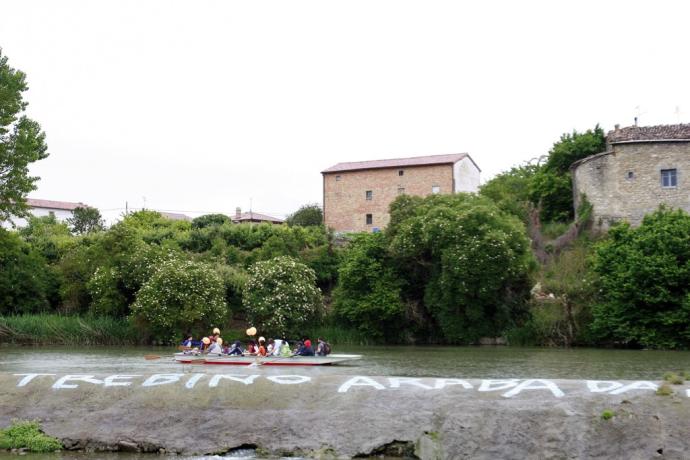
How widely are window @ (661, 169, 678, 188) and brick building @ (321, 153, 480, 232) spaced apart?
2653 centimetres

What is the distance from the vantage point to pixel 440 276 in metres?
53.7

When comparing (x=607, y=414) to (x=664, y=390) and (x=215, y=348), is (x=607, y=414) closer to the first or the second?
(x=664, y=390)

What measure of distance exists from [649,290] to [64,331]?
130 ft

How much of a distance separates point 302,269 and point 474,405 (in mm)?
38916

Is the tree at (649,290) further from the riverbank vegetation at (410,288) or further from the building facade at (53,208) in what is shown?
the building facade at (53,208)

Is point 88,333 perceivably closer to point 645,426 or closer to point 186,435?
point 186,435

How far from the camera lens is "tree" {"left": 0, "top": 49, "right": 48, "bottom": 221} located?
49.4 metres

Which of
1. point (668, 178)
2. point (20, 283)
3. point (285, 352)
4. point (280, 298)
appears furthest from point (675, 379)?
point (20, 283)

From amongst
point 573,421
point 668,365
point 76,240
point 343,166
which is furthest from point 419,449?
point 343,166

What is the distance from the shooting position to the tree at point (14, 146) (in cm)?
4944

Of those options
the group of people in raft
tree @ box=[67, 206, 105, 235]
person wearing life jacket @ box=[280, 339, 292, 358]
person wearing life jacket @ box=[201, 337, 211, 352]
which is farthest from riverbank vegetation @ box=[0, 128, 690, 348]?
tree @ box=[67, 206, 105, 235]

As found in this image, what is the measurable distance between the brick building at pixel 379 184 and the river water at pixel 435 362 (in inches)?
1399

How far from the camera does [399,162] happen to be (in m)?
87.0

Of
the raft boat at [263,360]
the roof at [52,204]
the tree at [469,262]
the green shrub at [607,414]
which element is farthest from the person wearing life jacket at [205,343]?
the roof at [52,204]
